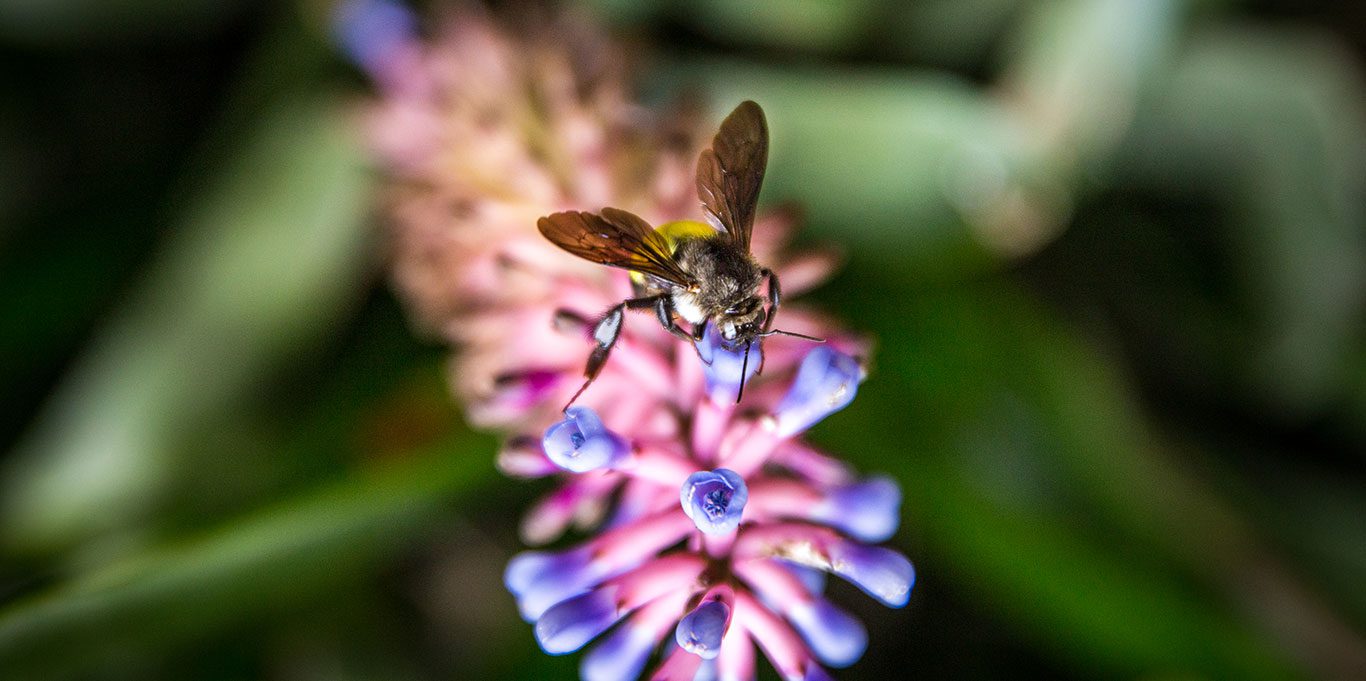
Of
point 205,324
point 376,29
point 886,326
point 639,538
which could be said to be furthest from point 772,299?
point 205,324

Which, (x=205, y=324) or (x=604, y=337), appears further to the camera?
(x=205, y=324)

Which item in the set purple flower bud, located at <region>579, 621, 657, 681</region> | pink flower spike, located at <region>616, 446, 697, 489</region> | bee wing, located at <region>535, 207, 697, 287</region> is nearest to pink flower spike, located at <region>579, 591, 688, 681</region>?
purple flower bud, located at <region>579, 621, 657, 681</region>

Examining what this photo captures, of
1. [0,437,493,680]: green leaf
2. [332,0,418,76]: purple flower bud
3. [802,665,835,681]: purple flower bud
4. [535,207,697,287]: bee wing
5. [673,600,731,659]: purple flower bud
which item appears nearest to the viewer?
[673,600,731,659]: purple flower bud

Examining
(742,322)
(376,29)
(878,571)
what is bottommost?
(878,571)

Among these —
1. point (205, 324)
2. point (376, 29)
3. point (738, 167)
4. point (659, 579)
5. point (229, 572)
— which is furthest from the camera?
point (205, 324)

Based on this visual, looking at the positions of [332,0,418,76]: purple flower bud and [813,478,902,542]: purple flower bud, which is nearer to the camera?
[813,478,902,542]: purple flower bud

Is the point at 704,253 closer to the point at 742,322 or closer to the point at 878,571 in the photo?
the point at 742,322

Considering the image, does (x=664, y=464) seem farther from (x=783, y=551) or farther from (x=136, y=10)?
(x=136, y=10)

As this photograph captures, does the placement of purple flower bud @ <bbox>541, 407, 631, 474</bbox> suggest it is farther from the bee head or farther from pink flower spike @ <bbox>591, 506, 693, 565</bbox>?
the bee head
